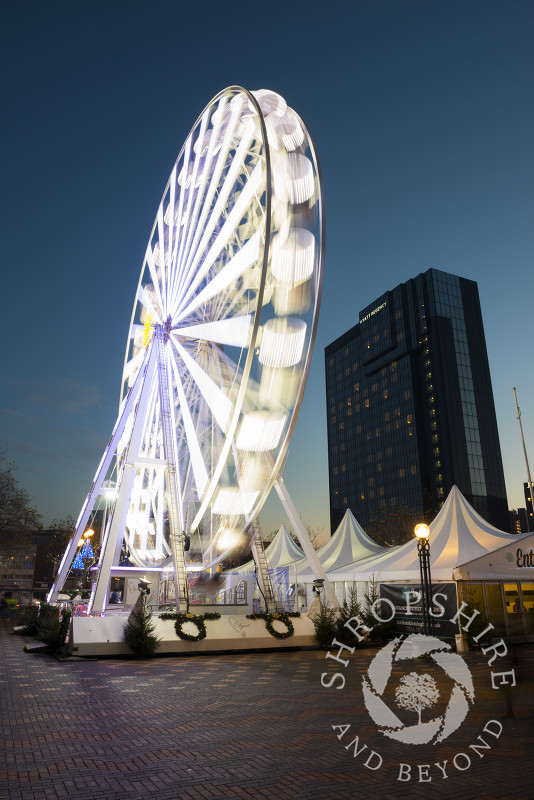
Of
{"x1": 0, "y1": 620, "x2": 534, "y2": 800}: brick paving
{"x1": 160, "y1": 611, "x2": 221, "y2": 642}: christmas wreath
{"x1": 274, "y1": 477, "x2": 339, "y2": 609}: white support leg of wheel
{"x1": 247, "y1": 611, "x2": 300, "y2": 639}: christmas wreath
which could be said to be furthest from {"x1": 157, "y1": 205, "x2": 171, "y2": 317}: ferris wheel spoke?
{"x1": 0, "y1": 620, "x2": 534, "y2": 800}: brick paving

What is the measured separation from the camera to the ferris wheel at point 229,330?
52.8 ft

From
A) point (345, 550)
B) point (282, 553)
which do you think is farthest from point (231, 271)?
point (282, 553)

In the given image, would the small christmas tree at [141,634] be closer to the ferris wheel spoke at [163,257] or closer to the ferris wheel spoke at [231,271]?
the ferris wheel spoke at [231,271]

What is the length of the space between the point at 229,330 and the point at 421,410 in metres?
87.3

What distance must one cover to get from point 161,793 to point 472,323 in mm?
105350

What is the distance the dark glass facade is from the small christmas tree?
2833 inches

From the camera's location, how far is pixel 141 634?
16.1m

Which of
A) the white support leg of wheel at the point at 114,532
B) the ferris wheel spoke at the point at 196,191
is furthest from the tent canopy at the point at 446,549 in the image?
the ferris wheel spoke at the point at 196,191

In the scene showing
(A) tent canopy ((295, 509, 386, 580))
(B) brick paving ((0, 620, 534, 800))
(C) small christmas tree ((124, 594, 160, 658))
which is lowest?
(B) brick paving ((0, 620, 534, 800))

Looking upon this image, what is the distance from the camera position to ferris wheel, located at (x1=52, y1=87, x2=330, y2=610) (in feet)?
52.8

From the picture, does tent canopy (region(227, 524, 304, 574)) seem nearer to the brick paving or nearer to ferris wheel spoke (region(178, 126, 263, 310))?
ferris wheel spoke (region(178, 126, 263, 310))

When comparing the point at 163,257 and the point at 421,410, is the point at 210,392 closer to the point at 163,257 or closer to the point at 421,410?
the point at 163,257

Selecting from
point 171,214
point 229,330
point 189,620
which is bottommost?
point 189,620

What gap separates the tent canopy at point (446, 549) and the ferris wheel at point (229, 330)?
6.99m
